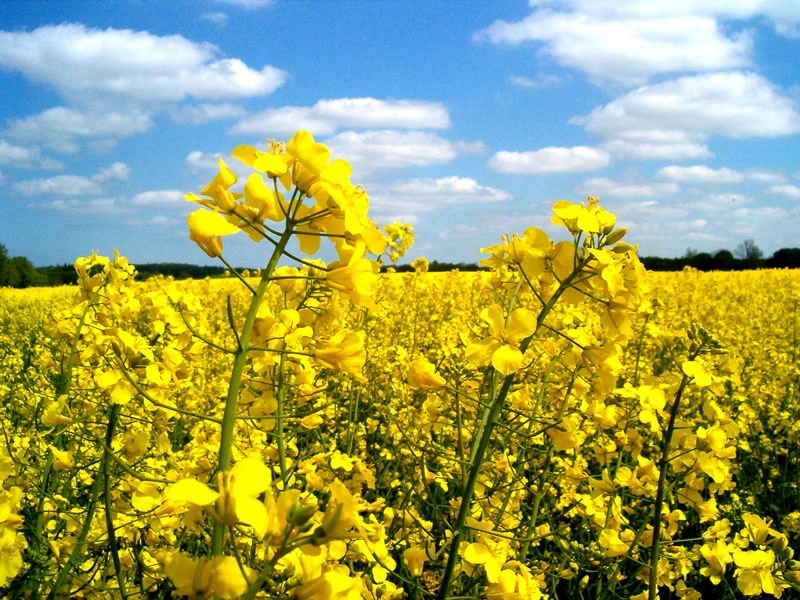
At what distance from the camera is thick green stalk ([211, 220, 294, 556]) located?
106cm

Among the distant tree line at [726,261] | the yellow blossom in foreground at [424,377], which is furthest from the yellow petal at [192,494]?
the distant tree line at [726,261]

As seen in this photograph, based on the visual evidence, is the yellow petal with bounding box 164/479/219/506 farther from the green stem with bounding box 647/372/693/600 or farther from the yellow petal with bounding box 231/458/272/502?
the green stem with bounding box 647/372/693/600

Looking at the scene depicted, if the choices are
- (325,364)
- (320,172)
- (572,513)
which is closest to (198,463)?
(325,364)

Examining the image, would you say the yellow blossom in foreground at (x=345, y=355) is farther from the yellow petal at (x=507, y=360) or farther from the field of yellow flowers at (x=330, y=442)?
the yellow petal at (x=507, y=360)

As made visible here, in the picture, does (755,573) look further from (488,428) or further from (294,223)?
(294,223)

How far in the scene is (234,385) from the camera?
44.7 inches

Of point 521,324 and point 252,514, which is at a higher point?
point 521,324

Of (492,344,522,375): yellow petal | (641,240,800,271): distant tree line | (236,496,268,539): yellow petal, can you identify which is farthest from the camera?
(641,240,800,271): distant tree line

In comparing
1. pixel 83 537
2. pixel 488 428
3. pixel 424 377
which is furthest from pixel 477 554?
pixel 83 537

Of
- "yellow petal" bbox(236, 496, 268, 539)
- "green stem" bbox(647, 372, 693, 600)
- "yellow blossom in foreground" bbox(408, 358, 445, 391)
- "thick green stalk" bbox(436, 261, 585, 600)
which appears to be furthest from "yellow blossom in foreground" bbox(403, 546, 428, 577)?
"yellow petal" bbox(236, 496, 268, 539)

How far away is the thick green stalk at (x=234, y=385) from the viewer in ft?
3.48

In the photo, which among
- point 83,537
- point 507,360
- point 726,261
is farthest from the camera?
point 726,261

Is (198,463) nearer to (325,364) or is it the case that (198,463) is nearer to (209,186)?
(325,364)

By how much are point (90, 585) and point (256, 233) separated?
1.63 meters
